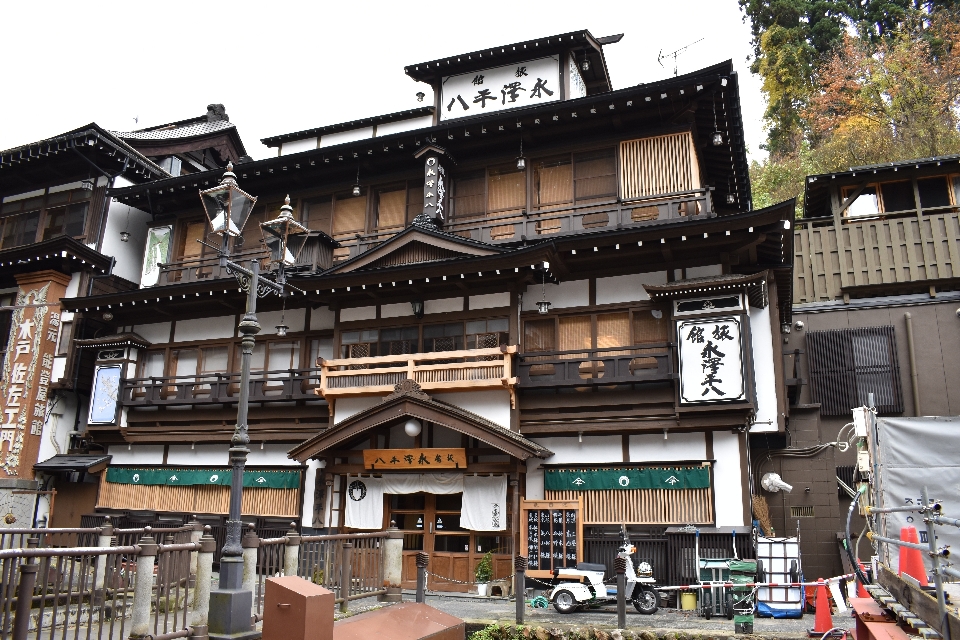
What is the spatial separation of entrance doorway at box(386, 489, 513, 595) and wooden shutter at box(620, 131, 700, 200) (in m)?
9.04

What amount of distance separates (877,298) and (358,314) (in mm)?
16855

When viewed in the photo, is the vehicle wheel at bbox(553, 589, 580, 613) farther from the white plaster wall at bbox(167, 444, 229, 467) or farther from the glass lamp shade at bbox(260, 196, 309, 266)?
the white plaster wall at bbox(167, 444, 229, 467)

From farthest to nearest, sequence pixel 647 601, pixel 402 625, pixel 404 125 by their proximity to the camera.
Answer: pixel 404 125
pixel 647 601
pixel 402 625

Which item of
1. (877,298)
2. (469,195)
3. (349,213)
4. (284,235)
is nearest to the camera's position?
(284,235)

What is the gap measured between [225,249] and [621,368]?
32.1ft

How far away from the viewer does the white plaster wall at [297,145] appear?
26.6 metres

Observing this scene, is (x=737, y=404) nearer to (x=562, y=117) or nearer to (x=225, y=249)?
(x=562, y=117)

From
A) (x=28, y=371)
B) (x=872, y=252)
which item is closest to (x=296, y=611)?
(x=28, y=371)

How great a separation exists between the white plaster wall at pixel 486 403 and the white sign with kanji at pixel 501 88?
9.43 metres

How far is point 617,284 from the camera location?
61.8 feet

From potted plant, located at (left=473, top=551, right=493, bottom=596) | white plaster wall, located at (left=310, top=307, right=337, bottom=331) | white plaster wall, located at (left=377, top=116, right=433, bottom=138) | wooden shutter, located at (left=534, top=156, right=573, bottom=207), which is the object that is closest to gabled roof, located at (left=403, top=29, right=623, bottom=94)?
white plaster wall, located at (left=377, top=116, right=433, bottom=138)

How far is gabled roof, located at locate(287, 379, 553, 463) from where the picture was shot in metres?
17.1

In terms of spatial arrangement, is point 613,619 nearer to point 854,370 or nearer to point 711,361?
point 711,361

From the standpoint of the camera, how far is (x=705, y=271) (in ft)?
59.8
